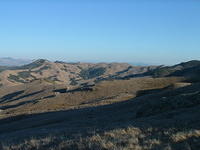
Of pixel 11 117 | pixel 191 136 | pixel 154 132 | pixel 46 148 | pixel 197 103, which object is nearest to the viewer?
pixel 191 136

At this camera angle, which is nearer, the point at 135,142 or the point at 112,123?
the point at 135,142

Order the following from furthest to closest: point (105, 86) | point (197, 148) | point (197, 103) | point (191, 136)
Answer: point (105, 86), point (197, 103), point (191, 136), point (197, 148)

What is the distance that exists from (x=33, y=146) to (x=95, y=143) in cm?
313

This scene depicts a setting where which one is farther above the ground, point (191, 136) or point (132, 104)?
point (191, 136)

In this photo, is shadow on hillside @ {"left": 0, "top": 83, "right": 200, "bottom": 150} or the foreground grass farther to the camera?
shadow on hillside @ {"left": 0, "top": 83, "right": 200, "bottom": 150}

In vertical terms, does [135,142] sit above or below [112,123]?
above

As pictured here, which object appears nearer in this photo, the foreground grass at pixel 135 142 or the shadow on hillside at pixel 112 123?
the foreground grass at pixel 135 142

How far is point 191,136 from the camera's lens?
12.7 m

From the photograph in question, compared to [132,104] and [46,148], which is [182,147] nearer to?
[46,148]

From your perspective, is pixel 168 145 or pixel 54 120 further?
pixel 54 120

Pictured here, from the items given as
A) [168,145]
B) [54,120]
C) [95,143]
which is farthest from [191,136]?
[54,120]

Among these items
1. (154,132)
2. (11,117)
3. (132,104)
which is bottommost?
(11,117)

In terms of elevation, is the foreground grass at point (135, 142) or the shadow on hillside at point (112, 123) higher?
the foreground grass at point (135, 142)

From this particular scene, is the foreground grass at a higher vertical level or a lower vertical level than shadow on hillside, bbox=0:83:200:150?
higher
